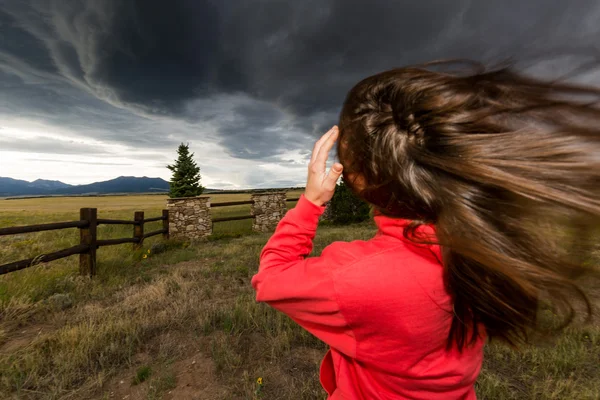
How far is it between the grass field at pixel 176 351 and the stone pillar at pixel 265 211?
31.4 feet

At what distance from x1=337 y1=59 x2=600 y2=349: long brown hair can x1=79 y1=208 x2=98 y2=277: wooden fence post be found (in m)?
6.28

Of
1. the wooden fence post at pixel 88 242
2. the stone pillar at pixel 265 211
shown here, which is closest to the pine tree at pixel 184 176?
the stone pillar at pixel 265 211

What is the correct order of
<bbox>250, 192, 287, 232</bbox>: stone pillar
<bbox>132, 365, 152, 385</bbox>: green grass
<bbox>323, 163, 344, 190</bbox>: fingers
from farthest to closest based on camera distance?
<bbox>250, 192, 287, 232</bbox>: stone pillar < <bbox>132, 365, 152, 385</bbox>: green grass < <bbox>323, 163, 344, 190</bbox>: fingers

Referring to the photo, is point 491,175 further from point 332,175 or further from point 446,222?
point 332,175

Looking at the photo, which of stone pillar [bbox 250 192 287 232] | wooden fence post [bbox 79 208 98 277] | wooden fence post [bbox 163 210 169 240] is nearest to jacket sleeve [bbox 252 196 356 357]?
wooden fence post [bbox 79 208 98 277]

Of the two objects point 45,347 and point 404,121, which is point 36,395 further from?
point 404,121

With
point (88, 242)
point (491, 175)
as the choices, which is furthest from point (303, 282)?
point (88, 242)

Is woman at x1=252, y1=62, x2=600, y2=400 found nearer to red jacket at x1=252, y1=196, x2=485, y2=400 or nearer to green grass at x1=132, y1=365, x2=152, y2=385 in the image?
red jacket at x1=252, y1=196, x2=485, y2=400

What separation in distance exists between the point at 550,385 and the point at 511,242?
2.94m

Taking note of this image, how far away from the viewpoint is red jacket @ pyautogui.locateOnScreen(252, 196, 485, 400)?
2.31 ft

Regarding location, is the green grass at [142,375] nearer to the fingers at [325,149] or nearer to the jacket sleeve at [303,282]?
the jacket sleeve at [303,282]

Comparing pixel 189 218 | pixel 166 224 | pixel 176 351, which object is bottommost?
pixel 176 351

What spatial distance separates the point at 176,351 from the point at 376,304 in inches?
125

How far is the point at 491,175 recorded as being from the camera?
2.12 feet
